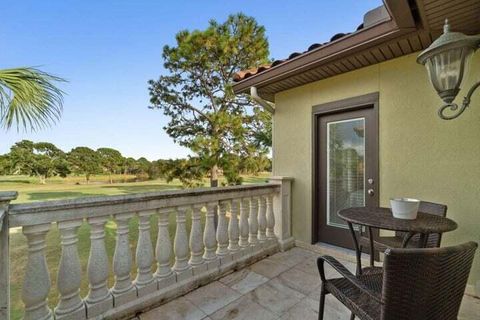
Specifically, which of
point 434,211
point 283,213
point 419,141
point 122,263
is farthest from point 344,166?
point 122,263

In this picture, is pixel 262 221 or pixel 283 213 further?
pixel 283 213

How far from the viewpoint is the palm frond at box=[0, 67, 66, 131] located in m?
1.69

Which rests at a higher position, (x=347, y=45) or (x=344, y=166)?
(x=347, y=45)

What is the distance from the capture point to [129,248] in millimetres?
1845

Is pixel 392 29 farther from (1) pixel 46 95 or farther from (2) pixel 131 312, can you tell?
(2) pixel 131 312

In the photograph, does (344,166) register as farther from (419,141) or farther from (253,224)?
(253,224)

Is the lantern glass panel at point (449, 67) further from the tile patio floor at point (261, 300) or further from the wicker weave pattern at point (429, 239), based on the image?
the tile patio floor at point (261, 300)

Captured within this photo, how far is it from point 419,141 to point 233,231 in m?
2.31

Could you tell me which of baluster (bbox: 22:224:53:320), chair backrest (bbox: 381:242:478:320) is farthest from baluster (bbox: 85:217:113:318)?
chair backrest (bbox: 381:242:478:320)

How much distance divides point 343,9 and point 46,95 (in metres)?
4.04

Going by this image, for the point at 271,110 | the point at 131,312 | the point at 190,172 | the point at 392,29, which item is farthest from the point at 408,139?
the point at 190,172

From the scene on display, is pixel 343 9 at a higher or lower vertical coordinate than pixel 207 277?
higher

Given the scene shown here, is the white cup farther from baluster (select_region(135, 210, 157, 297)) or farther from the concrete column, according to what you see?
baluster (select_region(135, 210, 157, 297))

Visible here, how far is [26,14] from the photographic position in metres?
4.42
